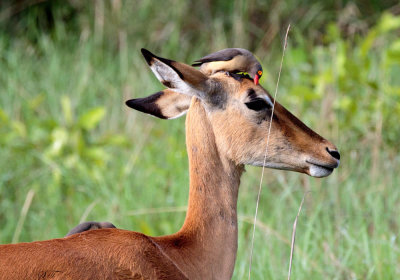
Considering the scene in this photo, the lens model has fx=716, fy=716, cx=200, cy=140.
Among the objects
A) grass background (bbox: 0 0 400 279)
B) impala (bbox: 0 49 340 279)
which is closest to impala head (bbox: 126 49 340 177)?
impala (bbox: 0 49 340 279)

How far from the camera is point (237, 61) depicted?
9.77 feet

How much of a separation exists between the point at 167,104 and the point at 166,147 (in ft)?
8.73

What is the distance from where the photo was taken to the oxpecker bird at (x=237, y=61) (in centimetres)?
296

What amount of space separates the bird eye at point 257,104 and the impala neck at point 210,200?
18cm

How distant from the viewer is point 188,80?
9.11ft

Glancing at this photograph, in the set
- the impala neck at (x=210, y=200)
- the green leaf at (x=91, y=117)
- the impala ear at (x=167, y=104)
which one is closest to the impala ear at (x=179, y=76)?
the impala neck at (x=210, y=200)

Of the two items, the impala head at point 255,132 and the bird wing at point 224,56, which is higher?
the bird wing at point 224,56

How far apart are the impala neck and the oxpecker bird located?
19 cm

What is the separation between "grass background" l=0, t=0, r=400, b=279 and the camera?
4.25m

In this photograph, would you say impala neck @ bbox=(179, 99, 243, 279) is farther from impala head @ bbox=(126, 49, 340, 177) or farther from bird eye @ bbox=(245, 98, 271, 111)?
bird eye @ bbox=(245, 98, 271, 111)

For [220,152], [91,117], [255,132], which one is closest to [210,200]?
[220,152]

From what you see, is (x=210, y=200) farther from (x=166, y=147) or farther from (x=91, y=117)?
(x=166, y=147)

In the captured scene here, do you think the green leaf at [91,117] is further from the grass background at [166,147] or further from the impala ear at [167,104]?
the impala ear at [167,104]

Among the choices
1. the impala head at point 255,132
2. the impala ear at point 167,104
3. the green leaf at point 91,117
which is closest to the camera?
the impala head at point 255,132
